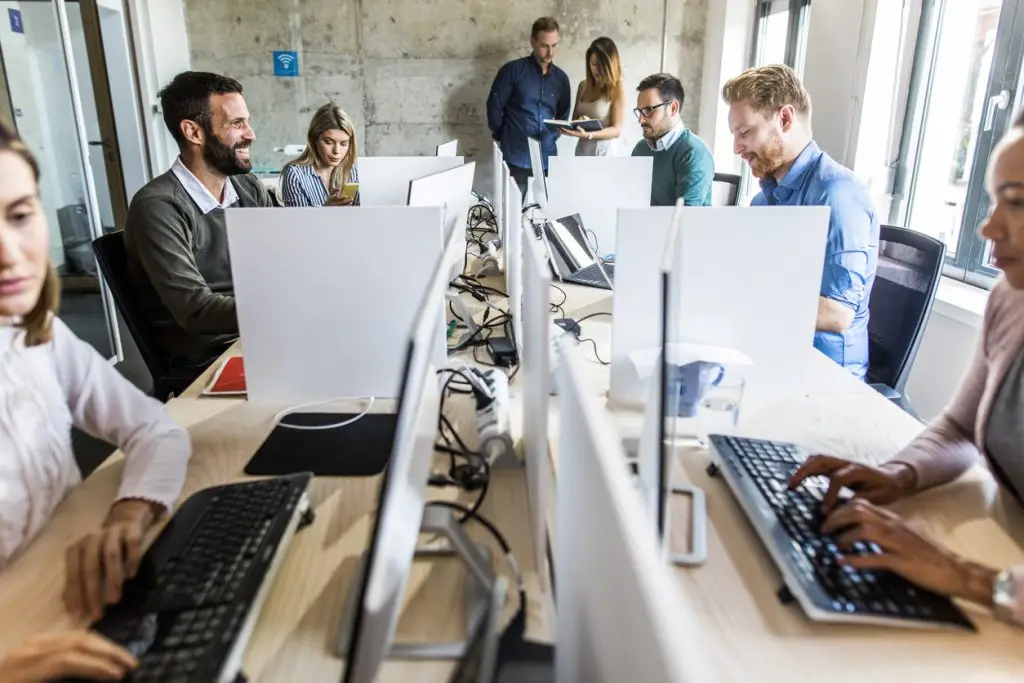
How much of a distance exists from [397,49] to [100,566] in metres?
4.92

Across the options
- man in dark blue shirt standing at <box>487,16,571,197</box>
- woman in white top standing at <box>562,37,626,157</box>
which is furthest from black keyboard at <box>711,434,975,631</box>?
man in dark blue shirt standing at <box>487,16,571,197</box>

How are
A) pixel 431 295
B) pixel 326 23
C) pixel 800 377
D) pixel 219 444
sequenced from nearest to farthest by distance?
pixel 431 295 < pixel 219 444 < pixel 800 377 < pixel 326 23

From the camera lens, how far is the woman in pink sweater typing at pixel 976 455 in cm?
84

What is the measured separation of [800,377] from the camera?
1416 millimetres

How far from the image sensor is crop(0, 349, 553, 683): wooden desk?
2.57ft

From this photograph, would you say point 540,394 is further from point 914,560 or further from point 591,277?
point 591,277

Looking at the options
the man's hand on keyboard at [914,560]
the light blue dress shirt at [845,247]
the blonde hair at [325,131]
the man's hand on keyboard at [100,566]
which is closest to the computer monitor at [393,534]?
the man's hand on keyboard at [100,566]

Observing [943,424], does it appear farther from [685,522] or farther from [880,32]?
[880,32]

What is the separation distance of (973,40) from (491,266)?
211 cm

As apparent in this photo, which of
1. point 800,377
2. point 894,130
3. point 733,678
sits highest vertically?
point 894,130

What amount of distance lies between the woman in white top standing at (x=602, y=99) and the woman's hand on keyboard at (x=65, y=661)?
4013 millimetres

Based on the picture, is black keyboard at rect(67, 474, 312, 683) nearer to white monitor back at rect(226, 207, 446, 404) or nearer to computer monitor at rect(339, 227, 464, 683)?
computer monitor at rect(339, 227, 464, 683)

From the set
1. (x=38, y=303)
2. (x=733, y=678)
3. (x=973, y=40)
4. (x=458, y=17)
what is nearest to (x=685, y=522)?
(x=733, y=678)

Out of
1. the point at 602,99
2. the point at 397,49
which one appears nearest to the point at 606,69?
the point at 602,99
